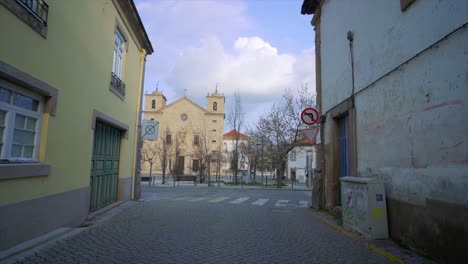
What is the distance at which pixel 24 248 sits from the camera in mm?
4773

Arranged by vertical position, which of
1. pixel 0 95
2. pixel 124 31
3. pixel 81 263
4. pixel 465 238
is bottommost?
pixel 81 263

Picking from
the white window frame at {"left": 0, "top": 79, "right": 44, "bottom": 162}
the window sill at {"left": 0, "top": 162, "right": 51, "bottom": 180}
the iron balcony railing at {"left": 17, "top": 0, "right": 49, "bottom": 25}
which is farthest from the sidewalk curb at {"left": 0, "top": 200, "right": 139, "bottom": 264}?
the iron balcony railing at {"left": 17, "top": 0, "right": 49, "bottom": 25}

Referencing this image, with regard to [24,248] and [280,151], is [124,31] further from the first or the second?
[280,151]

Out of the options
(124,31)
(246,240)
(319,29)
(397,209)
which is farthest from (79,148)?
(319,29)

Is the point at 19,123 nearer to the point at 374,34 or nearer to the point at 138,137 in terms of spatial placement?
the point at 374,34

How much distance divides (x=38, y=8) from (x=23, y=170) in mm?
2716

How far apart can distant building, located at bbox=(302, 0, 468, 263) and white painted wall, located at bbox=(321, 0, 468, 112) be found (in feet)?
0.07

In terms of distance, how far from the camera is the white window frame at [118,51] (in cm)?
991

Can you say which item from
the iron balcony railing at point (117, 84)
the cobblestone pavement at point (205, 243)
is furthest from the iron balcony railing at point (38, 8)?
the iron balcony railing at point (117, 84)

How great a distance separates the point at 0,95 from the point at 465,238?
21.9 feet

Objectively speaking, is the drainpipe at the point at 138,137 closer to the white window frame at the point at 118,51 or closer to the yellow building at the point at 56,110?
the white window frame at the point at 118,51

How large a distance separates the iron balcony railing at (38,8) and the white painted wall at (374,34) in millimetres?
6290

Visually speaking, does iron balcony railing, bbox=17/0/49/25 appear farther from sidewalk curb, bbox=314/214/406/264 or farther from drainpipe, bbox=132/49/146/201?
drainpipe, bbox=132/49/146/201

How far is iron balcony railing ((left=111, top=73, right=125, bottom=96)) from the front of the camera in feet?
31.5
